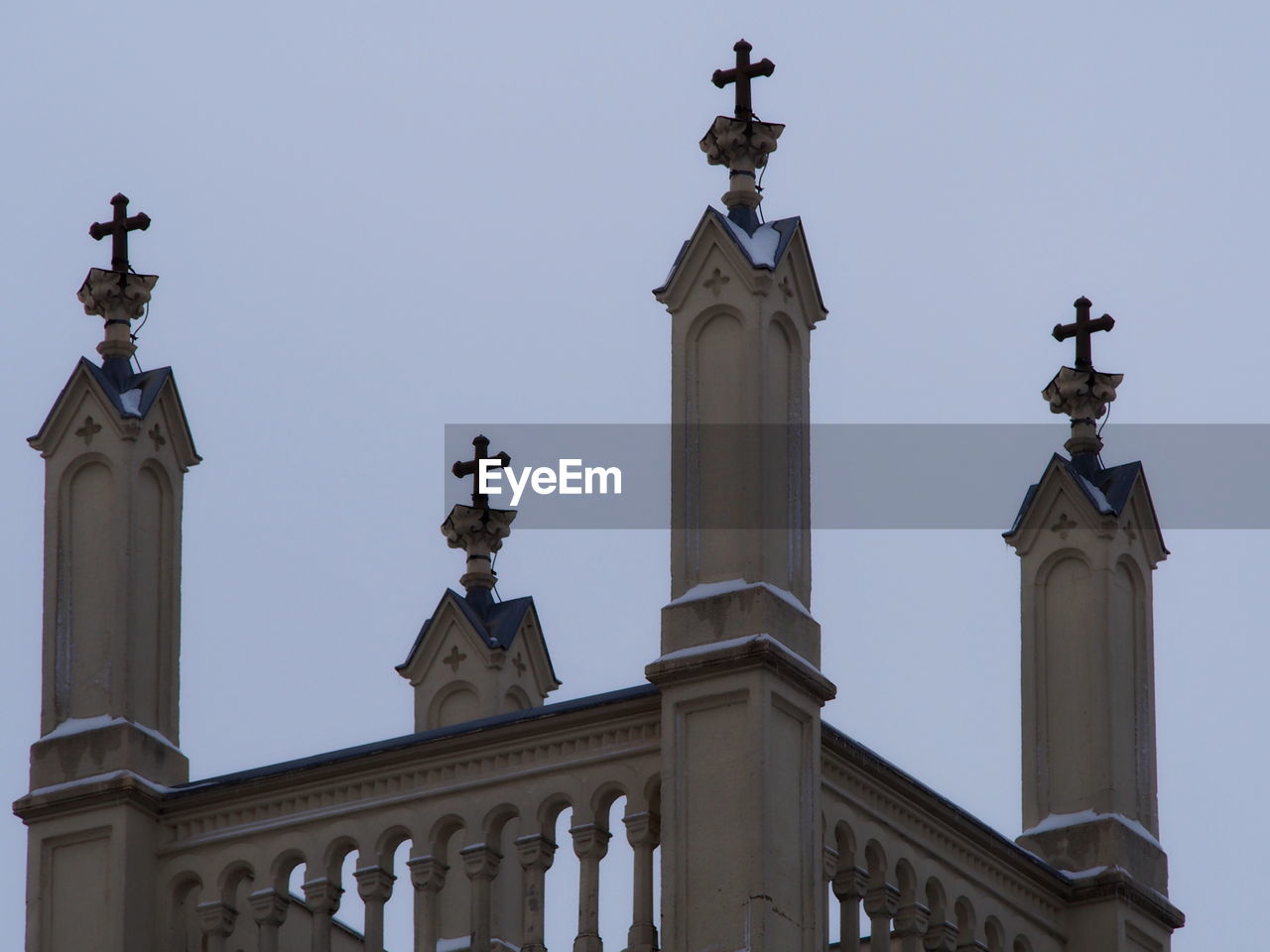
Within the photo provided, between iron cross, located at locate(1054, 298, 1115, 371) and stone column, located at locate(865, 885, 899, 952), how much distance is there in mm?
6140

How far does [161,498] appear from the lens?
2989 cm

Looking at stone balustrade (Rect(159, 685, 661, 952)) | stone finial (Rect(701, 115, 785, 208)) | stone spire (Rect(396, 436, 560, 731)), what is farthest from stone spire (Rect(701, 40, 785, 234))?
stone spire (Rect(396, 436, 560, 731))

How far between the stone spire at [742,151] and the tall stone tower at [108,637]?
4.71m

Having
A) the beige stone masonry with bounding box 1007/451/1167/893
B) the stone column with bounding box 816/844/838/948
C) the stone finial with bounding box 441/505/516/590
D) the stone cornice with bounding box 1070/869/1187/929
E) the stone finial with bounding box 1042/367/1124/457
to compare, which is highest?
the stone finial with bounding box 1042/367/1124/457

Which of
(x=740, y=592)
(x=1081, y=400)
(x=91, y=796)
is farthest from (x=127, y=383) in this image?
(x=1081, y=400)

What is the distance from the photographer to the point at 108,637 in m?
29.2

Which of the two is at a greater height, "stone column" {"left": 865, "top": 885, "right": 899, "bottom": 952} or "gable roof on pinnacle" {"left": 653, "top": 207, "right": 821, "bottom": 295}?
"gable roof on pinnacle" {"left": 653, "top": 207, "right": 821, "bottom": 295}

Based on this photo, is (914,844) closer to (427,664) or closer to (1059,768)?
(1059,768)

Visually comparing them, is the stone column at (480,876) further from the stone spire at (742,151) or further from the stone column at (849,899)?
the stone spire at (742,151)

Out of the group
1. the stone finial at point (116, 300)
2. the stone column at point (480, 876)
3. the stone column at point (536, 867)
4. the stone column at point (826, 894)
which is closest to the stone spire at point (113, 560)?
the stone finial at point (116, 300)

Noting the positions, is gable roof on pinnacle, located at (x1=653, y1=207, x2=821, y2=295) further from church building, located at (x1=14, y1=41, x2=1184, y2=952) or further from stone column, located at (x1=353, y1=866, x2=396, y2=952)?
stone column, located at (x1=353, y1=866, x2=396, y2=952)

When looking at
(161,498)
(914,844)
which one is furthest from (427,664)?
(914,844)

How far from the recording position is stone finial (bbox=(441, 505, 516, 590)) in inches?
1310

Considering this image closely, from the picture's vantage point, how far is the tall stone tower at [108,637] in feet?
93.8
